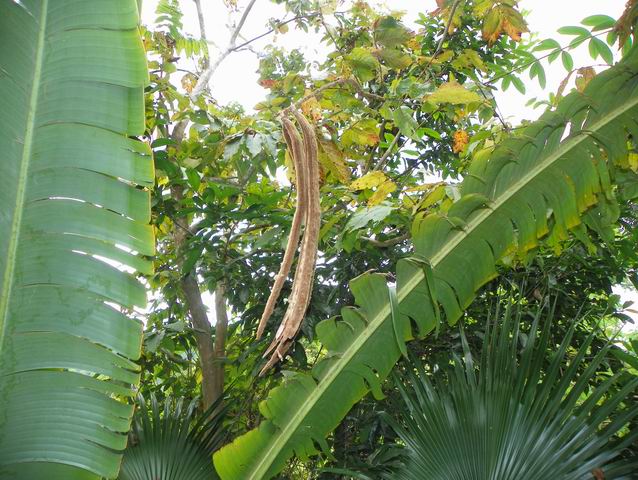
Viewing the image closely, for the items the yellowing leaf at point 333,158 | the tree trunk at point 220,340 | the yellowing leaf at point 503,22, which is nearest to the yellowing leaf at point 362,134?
the yellowing leaf at point 333,158

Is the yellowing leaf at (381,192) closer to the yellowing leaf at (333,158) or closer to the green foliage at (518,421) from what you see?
the yellowing leaf at (333,158)

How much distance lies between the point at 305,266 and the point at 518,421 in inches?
28.0

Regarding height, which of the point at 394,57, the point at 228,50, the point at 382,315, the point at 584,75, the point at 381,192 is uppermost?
the point at 228,50

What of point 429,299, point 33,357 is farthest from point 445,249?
point 33,357

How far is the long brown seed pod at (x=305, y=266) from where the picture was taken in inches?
46.8

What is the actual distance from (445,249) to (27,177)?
3.64 feet

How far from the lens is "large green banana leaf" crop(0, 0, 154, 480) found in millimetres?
1163

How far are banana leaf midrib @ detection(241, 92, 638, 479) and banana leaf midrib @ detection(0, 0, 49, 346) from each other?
816 mm

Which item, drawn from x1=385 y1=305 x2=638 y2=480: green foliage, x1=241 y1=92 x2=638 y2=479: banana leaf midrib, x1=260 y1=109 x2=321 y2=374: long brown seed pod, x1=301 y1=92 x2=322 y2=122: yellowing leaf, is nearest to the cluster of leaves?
x1=301 y1=92 x2=322 y2=122: yellowing leaf

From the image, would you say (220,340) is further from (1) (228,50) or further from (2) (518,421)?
(1) (228,50)

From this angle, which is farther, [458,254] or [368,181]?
[368,181]

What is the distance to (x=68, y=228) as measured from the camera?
4.00 feet

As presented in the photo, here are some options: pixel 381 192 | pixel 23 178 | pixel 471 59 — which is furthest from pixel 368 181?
pixel 23 178

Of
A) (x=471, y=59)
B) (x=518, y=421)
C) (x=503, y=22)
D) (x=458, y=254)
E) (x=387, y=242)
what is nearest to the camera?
(x=518, y=421)
